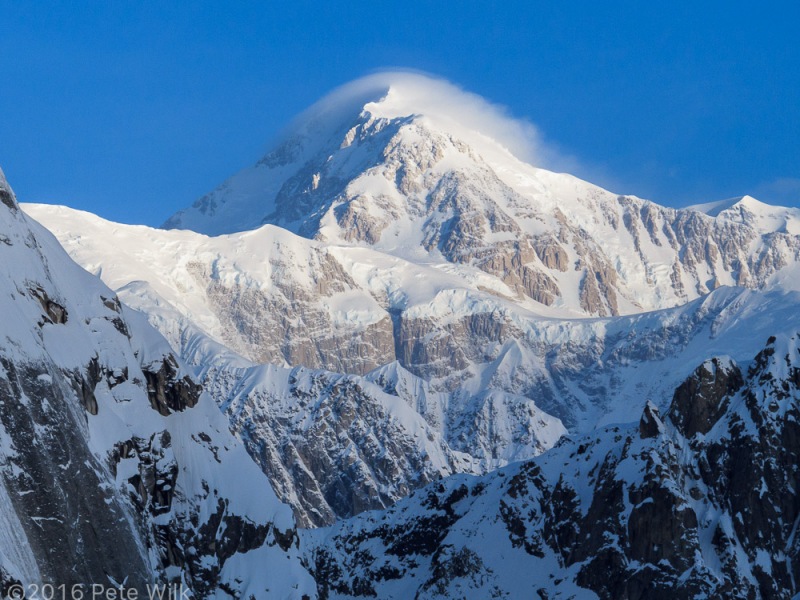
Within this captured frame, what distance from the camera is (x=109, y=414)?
138000 millimetres

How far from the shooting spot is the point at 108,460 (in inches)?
5153

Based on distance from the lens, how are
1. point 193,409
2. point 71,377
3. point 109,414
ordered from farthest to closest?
1. point 193,409
2. point 109,414
3. point 71,377

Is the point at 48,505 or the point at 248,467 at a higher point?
the point at 248,467

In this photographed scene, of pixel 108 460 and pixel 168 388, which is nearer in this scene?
pixel 108 460

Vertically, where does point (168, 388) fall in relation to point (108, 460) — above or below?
above

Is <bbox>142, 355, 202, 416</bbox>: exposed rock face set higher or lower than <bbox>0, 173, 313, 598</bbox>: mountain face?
higher

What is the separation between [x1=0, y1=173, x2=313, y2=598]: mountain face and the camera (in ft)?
350

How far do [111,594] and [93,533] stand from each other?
4.42m

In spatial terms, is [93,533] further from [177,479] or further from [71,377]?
[177,479]

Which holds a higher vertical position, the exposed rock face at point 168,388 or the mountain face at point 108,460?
the exposed rock face at point 168,388

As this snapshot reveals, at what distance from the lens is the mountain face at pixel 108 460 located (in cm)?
10675

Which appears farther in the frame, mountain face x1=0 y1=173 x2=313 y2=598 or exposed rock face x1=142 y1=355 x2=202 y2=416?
exposed rock face x1=142 y1=355 x2=202 y2=416

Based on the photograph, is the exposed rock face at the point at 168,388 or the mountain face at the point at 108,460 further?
the exposed rock face at the point at 168,388

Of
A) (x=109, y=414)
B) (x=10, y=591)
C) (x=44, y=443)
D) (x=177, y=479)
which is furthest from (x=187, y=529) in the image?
(x=10, y=591)
